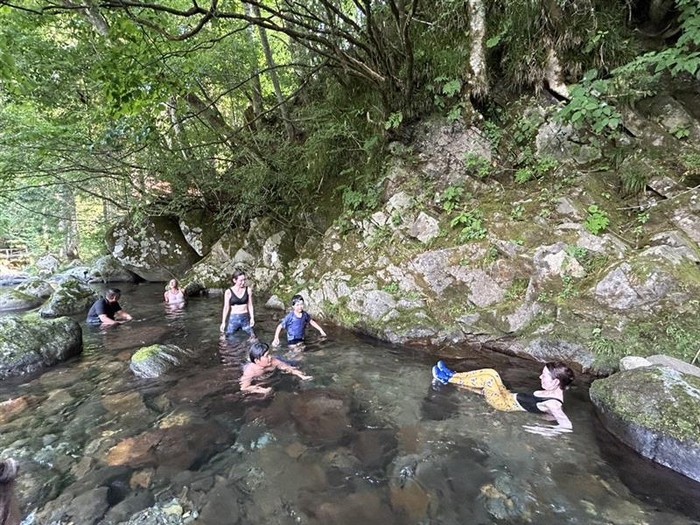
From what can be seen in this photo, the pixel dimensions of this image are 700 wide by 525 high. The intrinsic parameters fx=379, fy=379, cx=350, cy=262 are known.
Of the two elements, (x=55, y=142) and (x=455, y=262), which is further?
(x=55, y=142)

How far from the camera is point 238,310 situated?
8266mm

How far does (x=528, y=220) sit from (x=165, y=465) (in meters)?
7.02

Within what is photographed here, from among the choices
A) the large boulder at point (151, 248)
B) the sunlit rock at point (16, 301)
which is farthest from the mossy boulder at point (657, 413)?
the sunlit rock at point (16, 301)

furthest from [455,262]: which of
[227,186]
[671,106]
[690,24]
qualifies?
[227,186]

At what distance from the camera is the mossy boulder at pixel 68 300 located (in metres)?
10.8

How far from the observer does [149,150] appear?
11328 millimetres

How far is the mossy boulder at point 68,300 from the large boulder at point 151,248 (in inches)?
142

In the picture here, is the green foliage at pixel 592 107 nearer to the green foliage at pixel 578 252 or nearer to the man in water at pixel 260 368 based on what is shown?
the green foliage at pixel 578 252

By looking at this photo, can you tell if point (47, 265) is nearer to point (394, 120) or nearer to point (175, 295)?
point (175, 295)

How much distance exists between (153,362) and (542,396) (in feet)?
19.5

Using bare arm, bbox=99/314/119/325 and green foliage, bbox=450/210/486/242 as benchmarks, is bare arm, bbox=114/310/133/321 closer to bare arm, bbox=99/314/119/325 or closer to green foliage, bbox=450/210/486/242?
bare arm, bbox=99/314/119/325

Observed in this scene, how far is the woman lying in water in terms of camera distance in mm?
4590

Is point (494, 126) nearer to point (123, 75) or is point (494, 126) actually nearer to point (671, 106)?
point (671, 106)

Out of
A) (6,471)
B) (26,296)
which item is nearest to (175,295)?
(26,296)
